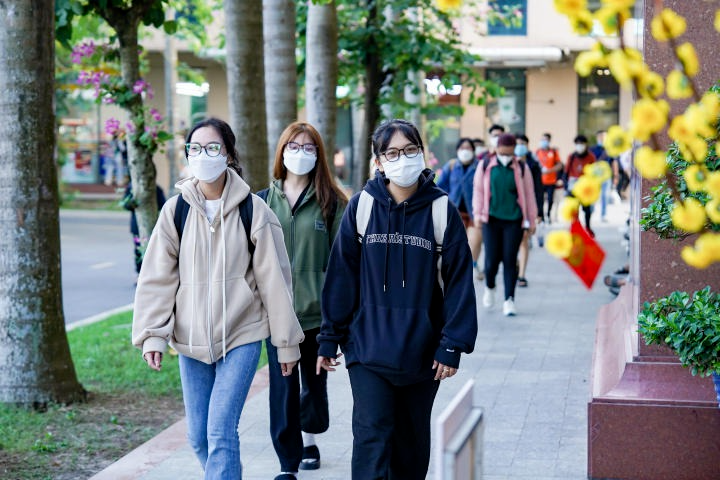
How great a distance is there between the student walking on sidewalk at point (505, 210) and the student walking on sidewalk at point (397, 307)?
7.49m

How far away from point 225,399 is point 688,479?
2.48 m

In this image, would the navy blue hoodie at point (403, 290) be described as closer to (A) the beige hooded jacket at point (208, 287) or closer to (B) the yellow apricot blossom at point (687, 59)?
(A) the beige hooded jacket at point (208, 287)

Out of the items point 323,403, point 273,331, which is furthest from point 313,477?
point 273,331

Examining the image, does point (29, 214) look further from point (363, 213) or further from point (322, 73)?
point (322, 73)

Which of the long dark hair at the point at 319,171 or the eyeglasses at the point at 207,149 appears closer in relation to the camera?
the eyeglasses at the point at 207,149

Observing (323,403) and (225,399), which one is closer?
(225,399)

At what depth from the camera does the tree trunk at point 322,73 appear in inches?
528

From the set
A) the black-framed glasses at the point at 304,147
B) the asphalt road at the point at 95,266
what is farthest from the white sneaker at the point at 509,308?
the black-framed glasses at the point at 304,147

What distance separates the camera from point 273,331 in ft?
17.3

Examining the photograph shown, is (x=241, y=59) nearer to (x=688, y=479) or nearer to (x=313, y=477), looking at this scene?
(x=313, y=477)

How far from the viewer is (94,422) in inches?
308

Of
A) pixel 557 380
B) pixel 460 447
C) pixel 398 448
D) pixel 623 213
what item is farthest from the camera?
pixel 623 213

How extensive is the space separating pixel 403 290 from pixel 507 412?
3391 millimetres

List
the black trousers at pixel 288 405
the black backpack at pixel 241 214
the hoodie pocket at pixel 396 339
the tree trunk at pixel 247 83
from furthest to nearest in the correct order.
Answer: the tree trunk at pixel 247 83
the black trousers at pixel 288 405
the black backpack at pixel 241 214
the hoodie pocket at pixel 396 339
